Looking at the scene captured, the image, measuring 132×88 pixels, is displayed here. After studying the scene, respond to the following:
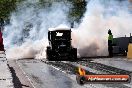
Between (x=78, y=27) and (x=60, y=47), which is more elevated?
(x=78, y=27)

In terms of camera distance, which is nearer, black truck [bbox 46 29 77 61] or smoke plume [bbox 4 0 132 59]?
black truck [bbox 46 29 77 61]

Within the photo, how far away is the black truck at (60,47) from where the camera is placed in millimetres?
26406

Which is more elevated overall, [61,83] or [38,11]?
[38,11]

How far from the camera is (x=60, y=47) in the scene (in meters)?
26.8

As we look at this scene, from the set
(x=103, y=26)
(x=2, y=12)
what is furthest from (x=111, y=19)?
Answer: (x=2, y=12)

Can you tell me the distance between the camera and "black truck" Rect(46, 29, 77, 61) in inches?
1040

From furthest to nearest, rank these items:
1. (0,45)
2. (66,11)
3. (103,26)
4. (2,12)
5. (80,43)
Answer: (2,12) < (66,11) < (103,26) < (80,43) < (0,45)

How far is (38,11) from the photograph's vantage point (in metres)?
51.1

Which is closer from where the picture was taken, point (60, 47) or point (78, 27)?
point (60, 47)

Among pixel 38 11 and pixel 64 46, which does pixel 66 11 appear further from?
pixel 64 46

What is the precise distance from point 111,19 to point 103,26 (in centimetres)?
236

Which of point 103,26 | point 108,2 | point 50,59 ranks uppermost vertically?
point 108,2

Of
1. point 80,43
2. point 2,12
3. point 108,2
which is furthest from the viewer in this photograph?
point 2,12

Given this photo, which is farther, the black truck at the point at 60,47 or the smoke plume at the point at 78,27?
the smoke plume at the point at 78,27
